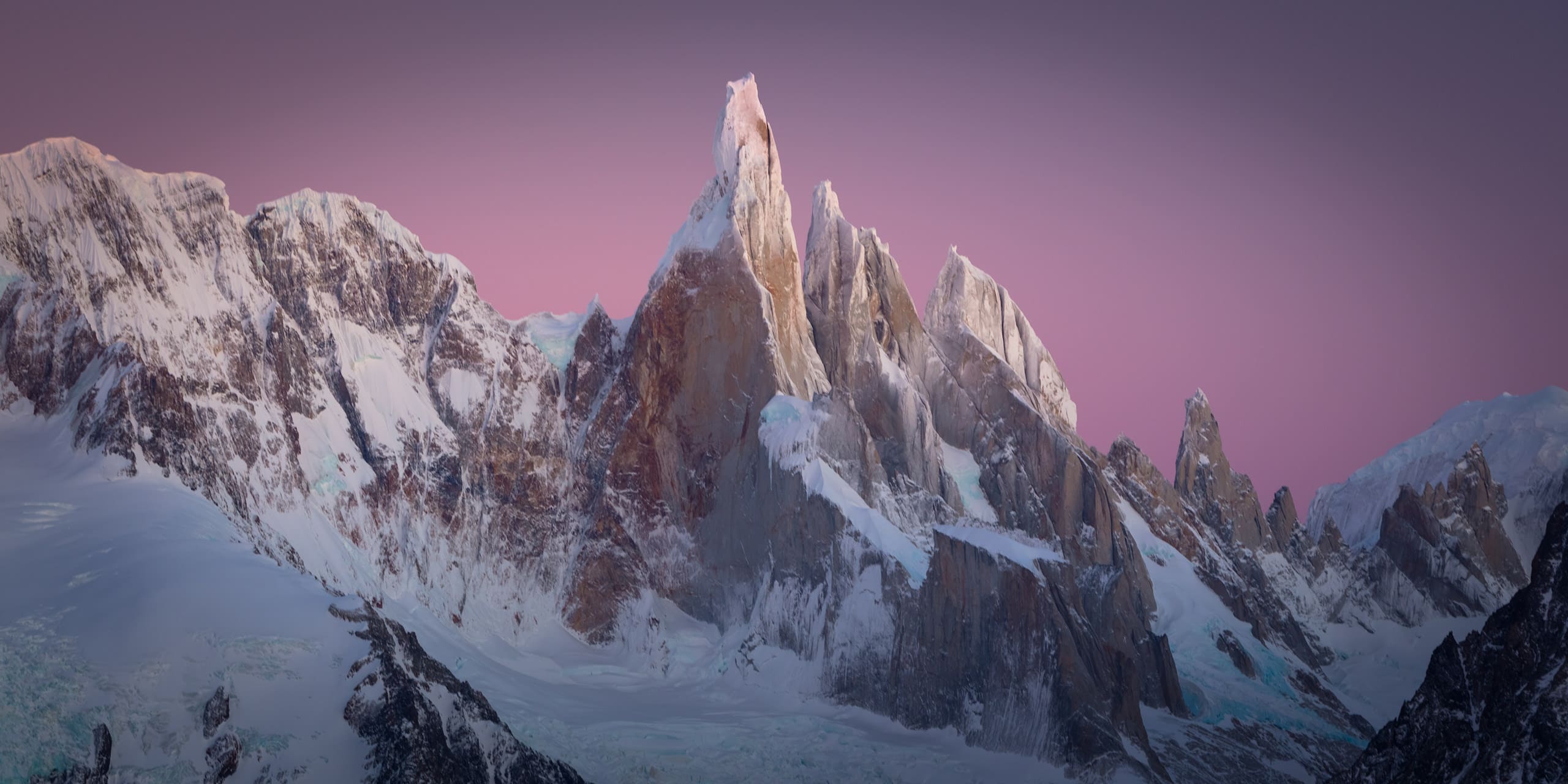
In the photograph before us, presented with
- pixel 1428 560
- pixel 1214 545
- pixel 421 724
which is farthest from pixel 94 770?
pixel 1428 560

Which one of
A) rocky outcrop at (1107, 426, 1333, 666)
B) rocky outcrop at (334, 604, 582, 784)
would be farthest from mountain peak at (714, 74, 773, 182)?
rocky outcrop at (334, 604, 582, 784)

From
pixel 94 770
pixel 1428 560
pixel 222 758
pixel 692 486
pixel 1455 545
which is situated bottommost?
pixel 94 770

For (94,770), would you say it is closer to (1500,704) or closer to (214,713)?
(214,713)

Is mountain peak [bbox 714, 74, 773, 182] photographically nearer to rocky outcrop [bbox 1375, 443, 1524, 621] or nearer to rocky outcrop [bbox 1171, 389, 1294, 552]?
rocky outcrop [bbox 1171, 389, 1294, 552]

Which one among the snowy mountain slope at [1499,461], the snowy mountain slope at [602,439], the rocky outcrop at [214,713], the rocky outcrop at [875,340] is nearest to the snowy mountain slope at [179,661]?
the rocky outcrop at [214,713]

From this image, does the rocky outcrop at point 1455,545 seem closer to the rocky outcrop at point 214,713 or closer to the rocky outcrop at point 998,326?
the rocky outcrop at point 998,326
